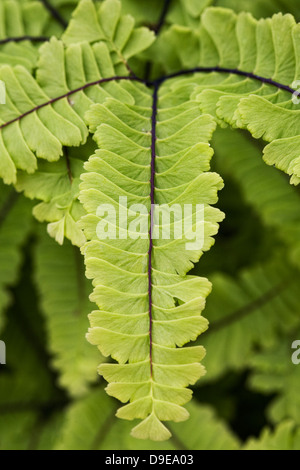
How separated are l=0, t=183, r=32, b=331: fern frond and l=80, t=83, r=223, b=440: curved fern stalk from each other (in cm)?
47

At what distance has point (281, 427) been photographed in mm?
978

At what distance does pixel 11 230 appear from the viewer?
3.45 ft

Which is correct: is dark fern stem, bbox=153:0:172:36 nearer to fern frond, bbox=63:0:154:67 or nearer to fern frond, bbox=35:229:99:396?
fern frond, bbox=63:0:154:67

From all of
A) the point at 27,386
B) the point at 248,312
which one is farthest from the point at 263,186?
the point at 27,386

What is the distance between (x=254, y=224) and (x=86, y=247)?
0.84 metres

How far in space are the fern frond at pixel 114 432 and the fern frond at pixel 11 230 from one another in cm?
33

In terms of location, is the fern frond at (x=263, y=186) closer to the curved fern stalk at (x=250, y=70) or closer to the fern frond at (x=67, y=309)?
the curved fern stalk at (x=250, y=70)

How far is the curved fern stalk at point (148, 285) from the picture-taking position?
56cm

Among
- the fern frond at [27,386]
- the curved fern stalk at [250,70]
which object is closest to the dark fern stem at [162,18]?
the curved fern stalk at [250,70]

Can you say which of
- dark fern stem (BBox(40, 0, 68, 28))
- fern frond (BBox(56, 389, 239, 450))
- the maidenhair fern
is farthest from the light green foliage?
dark fern stem (BBox(40, 0, 68, 28))

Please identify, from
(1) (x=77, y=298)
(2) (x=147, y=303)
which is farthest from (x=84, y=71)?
(1) (x=77, y=298)

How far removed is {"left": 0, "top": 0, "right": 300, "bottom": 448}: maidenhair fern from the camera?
565 mm

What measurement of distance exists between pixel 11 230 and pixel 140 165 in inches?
20.1
